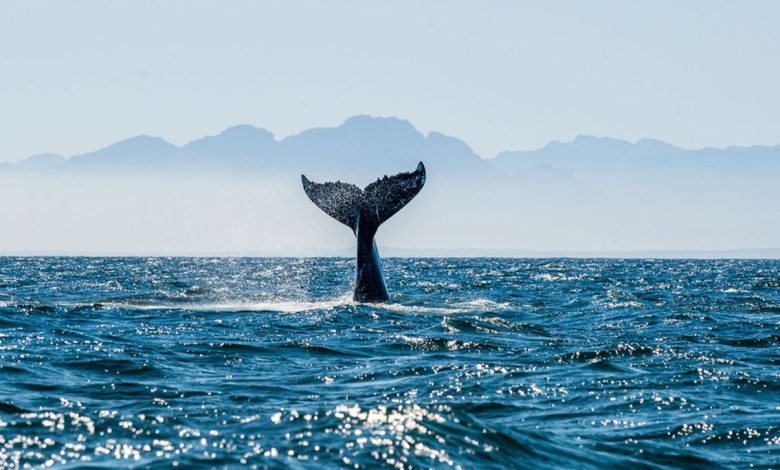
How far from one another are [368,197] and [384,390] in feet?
36.0

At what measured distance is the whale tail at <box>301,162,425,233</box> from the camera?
70.0 ft

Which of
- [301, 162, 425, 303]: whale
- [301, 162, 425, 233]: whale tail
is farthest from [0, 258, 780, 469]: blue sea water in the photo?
[301, 162, 425, 233]: whale tail

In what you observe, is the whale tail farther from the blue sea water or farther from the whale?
the blue sea water

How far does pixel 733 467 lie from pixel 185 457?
4094 millimetres

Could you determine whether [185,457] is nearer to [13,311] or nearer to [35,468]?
[35,468]

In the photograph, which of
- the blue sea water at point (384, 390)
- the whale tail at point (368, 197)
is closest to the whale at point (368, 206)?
the whale tail at point (368, 197)

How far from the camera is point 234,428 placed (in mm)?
8867

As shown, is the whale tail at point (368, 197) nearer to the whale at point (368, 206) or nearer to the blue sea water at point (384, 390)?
the whale at point (368, 206)

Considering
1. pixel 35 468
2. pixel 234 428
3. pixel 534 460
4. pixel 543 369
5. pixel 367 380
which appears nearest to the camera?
pixel 35 468

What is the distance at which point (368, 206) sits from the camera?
21.8 meters

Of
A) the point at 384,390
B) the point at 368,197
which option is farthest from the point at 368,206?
the point at 384,390

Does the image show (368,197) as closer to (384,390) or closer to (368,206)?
(368,206)

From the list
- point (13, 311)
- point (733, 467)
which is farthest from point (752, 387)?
point (13, 311)

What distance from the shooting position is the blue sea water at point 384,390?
8.26 meters
